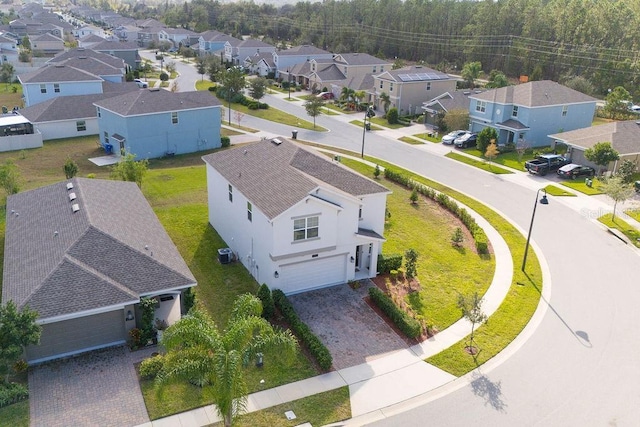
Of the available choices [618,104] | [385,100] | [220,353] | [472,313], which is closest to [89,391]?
[220,353]

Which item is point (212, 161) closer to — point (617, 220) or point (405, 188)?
point (405, 188)

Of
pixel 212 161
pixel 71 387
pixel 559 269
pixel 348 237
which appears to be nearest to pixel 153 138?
pixel 212 161

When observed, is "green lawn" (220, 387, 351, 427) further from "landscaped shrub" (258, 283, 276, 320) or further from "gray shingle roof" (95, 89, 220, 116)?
"gray shingle roof" (95, 89, 220, 116)

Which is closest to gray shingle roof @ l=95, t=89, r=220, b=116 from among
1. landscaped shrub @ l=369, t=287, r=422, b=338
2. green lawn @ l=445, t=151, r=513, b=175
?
green lawn @ l=445, t=151, r=513, b=175

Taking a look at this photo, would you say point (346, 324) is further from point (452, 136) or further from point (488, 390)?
point (452, 136)

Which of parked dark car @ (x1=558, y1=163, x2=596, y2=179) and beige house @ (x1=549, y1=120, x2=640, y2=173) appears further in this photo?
beige house @ (x1=549, y1=120, x2=640, y2=173)

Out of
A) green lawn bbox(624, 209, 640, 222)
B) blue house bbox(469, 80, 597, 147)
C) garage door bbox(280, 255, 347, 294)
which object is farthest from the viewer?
blue house bbox(469, 80, 597, 147)
